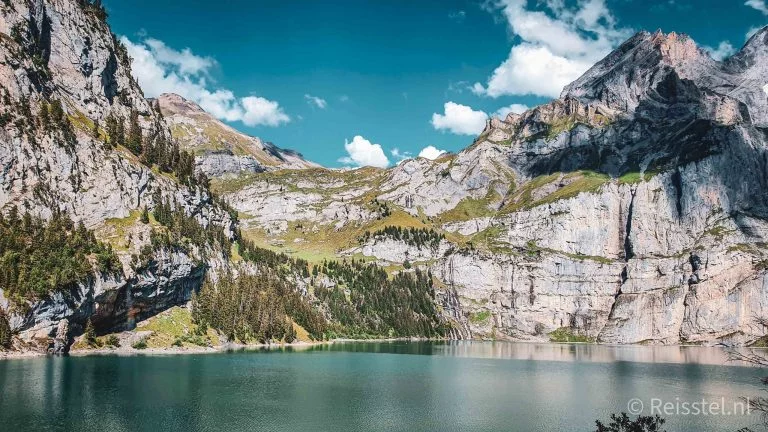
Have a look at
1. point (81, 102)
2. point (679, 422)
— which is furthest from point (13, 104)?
point (679, 422)

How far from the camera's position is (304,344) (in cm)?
18538

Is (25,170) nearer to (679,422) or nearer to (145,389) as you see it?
(145,389)

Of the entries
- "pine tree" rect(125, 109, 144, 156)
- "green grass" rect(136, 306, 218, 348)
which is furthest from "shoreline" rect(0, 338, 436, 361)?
"pine tree" rect(125, 109, 144, 156)

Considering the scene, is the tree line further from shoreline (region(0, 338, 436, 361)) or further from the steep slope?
shoreline (region(0, 338, 436, 361))

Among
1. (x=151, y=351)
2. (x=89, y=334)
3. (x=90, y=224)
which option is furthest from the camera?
(x=90, y=224)

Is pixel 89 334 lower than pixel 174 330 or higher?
higher

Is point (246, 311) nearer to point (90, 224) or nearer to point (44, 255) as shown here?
point (90, 224)

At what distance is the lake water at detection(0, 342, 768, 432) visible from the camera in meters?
59.9

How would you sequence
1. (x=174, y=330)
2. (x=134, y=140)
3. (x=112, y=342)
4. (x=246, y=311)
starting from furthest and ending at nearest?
1. (x=134, y=140)
2. (x=246, y=311)
3. (x=174, y=330)
4. (x=112, y=342)

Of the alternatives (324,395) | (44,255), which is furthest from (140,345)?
(324,395)

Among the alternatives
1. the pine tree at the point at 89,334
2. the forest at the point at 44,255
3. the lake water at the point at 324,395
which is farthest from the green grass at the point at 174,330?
the forest at the point at 44,255

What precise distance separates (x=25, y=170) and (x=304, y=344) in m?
93.2

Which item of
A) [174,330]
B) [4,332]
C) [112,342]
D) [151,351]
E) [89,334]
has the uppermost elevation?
[4,332]

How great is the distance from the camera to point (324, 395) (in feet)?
255
